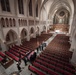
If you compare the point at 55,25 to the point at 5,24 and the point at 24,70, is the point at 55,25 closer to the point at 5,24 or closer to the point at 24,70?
the point at 5,24


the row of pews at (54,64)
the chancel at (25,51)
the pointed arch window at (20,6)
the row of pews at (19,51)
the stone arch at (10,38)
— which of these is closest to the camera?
the row of pews at (54,64)

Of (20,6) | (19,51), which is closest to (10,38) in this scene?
(19,51)

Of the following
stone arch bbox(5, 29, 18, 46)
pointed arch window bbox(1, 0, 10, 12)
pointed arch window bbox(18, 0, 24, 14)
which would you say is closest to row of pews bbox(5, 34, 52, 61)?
stone arch bbox(5, 29, 18, 46)

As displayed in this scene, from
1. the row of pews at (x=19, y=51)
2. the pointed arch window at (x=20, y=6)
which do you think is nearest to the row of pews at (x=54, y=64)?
the row of pews at (x=19, y=51)

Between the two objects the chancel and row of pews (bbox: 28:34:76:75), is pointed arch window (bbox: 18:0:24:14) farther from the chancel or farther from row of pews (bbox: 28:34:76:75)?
row of pews (bbox: 28:34:76:75)

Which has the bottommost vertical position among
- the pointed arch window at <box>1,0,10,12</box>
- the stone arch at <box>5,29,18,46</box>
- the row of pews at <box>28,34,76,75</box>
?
the row of pews at <box>28,34,76,75</box>

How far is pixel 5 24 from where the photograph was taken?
353 inches

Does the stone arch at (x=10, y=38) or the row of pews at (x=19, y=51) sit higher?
the stone arch at (x=10, y=38)

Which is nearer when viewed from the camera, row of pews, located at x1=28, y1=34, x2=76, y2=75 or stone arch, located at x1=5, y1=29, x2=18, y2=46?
row of pews, located at x1=28, y1=34, x2=76, y2=75

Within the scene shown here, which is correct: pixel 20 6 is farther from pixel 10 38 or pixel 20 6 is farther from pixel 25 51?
pixel 25 51

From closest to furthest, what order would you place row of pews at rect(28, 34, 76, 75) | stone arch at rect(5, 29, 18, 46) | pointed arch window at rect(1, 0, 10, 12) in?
row of pews at rect(28, 34, 76, 75)
pointed arch window at rect(1, 0, 10, 12)
stone arch at rect(5, 29, 18, 46)

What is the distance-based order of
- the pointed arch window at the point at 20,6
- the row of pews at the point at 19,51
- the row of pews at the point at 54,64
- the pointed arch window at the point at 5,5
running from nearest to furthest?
1. the row of pews at the point at 54,64
2. the row of pews at the point at 19,51
3. the pointed arch window at the point at 5,5
4. the pointed arch window at the point at 20,6

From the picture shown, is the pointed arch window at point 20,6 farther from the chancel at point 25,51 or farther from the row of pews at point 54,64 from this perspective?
the row of pews at point 54,64

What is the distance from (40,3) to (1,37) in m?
15.8
